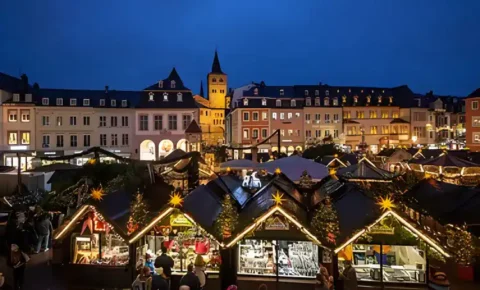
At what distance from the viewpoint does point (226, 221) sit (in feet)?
33.0

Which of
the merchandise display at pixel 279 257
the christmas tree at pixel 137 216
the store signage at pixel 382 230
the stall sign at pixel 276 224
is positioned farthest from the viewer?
the christmas tree at pixel 137 216

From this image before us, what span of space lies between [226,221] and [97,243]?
3787mm

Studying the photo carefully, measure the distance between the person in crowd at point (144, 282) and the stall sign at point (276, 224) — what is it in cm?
316

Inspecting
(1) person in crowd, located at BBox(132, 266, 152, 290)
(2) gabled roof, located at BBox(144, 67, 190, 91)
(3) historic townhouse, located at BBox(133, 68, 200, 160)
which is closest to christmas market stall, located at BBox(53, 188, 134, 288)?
(1) person in crowd, located at BBox(132, 266, 152, 290)

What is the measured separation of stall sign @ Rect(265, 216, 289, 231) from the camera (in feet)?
32.7

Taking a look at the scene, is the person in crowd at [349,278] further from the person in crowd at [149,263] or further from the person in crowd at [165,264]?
the person in crowd at [149,263]

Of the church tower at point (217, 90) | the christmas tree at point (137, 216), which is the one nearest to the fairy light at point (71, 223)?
the christmas tree at point (137, 216)

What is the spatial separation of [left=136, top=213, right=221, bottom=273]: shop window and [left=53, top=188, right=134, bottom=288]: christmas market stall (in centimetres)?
71

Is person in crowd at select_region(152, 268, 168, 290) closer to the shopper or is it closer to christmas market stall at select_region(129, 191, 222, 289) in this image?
christmas market stall at select_region(129, 191, 222, 289)

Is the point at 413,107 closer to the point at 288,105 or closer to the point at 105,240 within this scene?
the point at 288,105

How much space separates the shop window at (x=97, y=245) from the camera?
10.9 meters

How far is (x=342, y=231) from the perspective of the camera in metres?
9.78

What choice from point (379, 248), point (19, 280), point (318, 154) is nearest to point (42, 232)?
point (19, 280)

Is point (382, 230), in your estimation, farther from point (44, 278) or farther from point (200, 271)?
point (44, 278)
